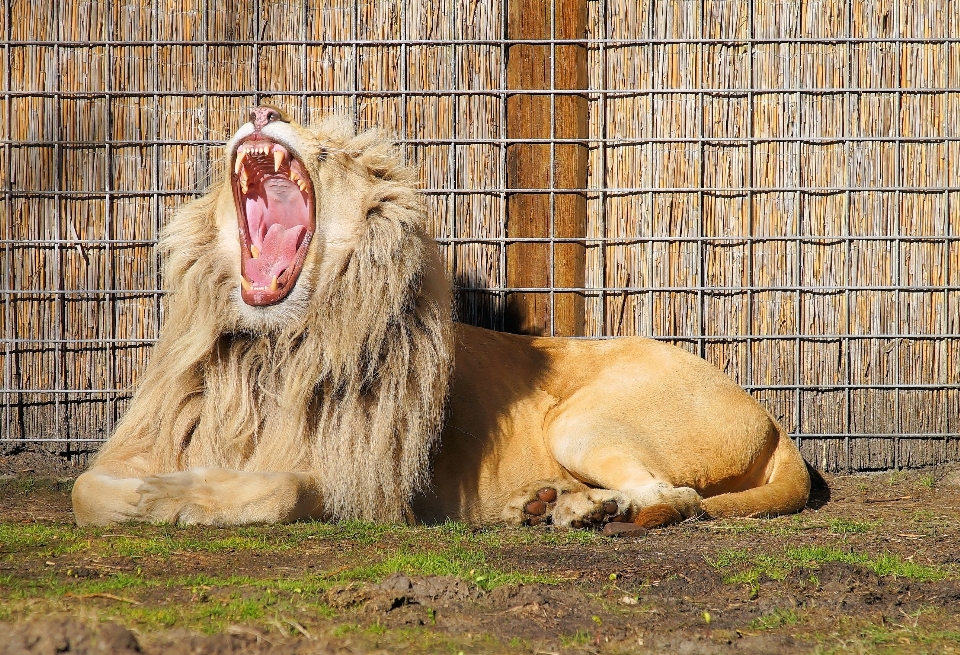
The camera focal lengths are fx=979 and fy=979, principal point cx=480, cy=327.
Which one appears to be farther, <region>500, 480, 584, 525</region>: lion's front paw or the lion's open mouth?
<region>500, 480, 584, 525</region>: lion's front paw

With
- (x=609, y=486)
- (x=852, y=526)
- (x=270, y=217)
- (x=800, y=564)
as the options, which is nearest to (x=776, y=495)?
(x=852, y=526)

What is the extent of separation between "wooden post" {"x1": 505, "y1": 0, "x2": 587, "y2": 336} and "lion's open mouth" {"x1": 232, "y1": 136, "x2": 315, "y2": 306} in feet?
5.68

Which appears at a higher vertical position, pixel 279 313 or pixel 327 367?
pixel 279 313

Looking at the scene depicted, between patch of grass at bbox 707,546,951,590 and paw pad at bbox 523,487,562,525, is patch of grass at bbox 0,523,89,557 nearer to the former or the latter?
paw pad at bbox 523,487,562,525

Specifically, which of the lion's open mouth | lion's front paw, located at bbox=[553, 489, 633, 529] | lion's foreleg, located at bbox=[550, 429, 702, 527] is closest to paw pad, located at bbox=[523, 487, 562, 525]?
lion's foreleg, located at bbox=[550, 429, 702, 527]

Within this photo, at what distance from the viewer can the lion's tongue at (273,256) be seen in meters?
3.95

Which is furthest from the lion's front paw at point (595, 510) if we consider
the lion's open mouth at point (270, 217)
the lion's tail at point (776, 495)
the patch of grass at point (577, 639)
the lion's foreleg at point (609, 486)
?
the patch of grass at point (577, 639)

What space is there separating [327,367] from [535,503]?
1119 mm

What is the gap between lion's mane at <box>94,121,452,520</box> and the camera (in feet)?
12.6

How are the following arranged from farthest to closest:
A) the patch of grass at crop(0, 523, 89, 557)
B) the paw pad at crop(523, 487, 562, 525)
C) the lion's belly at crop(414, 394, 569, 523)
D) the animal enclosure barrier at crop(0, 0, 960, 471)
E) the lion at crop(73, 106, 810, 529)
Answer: the animal enclosure barrier at crop(0, 0, 960, 471) → the lion's belly at crop(414, 394, 569, 523) → the paw pad at crop(523, 487, 562, 525) → the lion at crop(73, 106, 810, 529) → the patch of grass at crop(0, 523, 89, 557)

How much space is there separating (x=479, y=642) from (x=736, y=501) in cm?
239

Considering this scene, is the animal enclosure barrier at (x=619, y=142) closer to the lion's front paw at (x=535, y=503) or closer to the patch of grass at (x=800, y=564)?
the lion's front paw at (x=535, y=503)

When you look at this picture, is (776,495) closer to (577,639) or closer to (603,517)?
(603,517)

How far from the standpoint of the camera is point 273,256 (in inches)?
162
